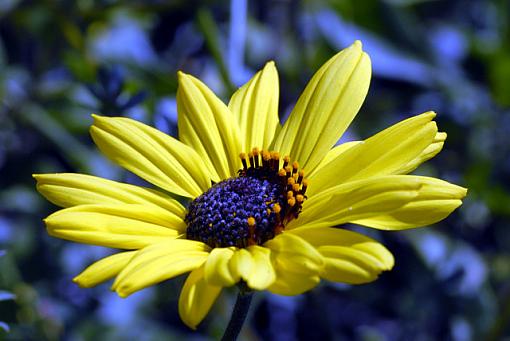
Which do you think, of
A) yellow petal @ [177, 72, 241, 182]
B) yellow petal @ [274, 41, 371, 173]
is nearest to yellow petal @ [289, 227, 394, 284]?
yellow petal @ [274, 41, 371, 173]

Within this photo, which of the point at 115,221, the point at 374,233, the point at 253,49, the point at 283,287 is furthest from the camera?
the point at 253,49

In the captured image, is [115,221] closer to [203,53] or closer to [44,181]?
[44,181]

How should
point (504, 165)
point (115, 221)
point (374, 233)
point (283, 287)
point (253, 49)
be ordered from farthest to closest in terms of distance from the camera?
point (253, 49)
point (504, 165)
point (374, 233)
point (115, 221)
point (283, 287)

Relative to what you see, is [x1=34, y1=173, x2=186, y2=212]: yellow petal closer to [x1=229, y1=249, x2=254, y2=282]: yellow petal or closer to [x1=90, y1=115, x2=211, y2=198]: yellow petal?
[x1=90, y1=115, x2=211, y2=198]: yellow petal

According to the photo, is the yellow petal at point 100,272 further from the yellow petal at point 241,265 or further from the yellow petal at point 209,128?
the yellow petal at point 209,128

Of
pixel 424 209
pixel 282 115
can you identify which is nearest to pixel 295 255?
pixel 424 209

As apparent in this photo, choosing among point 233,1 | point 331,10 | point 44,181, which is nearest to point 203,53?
point 331,10

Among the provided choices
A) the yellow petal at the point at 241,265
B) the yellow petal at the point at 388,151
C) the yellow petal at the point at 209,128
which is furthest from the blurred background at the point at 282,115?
the yellow petal at the point at 241,265
